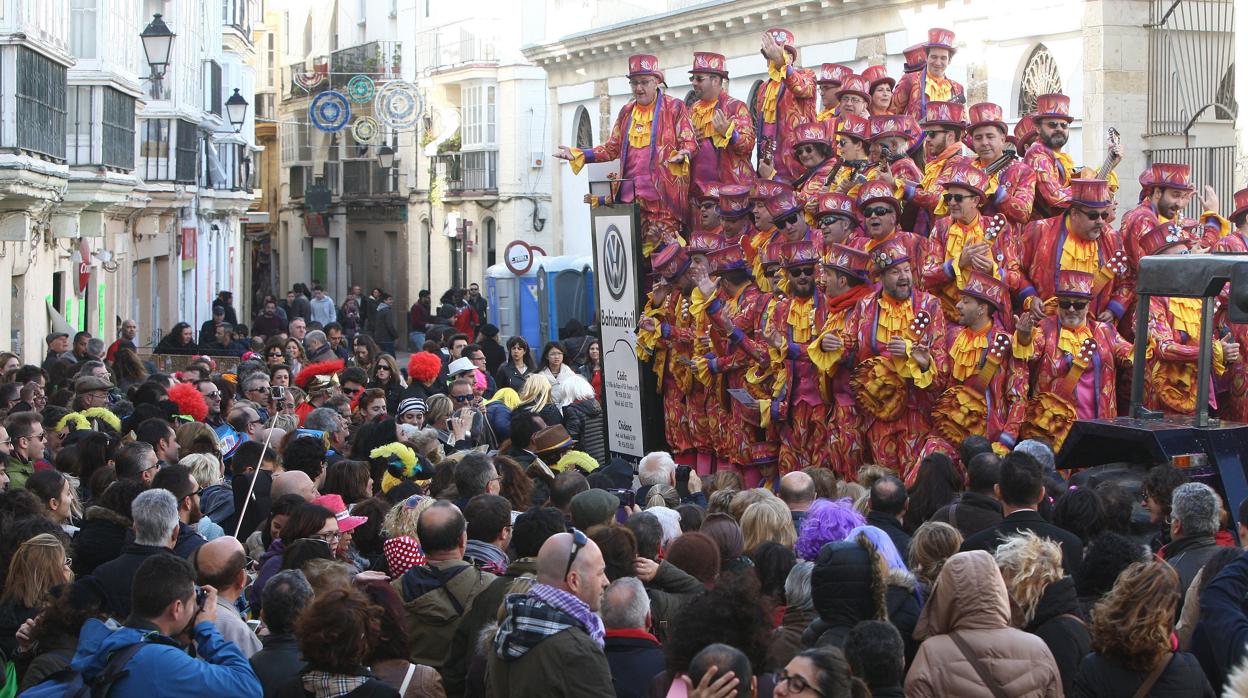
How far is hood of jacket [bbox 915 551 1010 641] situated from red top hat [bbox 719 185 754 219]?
8368 mm

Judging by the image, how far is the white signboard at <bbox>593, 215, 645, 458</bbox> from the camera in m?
14.7

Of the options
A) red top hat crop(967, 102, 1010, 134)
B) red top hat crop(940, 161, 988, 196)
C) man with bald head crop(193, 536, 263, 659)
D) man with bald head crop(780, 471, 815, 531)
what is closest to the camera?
man with bald head crop(193, 536, 263, 659)

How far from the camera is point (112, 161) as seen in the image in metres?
22.0

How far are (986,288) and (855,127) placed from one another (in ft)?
6.64

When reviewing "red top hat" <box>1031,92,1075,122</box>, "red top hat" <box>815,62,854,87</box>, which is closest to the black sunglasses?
"red top hat" <box>1031,92,1075,122</box>

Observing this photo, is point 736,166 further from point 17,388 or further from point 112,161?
point 112,161

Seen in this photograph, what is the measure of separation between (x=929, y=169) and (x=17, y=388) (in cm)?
621

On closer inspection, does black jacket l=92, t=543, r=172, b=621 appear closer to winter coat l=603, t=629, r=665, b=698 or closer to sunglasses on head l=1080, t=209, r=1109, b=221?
winter coat l=603, t=629, r=665, b=698

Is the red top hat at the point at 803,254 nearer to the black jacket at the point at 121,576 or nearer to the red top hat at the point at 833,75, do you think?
the red top hat at the point at 833,75

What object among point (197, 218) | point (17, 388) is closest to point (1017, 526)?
point (17, 388)

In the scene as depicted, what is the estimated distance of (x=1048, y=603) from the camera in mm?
5984

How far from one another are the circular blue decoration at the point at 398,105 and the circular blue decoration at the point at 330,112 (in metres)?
0.76

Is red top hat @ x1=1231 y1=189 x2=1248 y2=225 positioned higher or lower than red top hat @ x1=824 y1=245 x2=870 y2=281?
higher

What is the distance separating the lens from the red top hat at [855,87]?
13586mm
